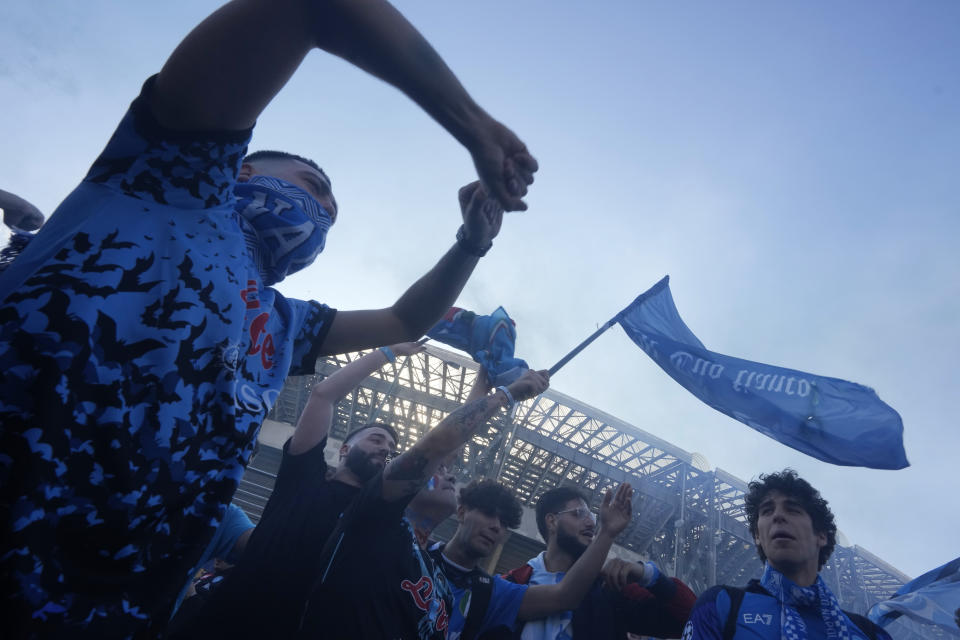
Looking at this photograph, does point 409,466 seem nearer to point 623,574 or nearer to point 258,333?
point 258,333

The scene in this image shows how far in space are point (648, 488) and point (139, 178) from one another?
1862 cm

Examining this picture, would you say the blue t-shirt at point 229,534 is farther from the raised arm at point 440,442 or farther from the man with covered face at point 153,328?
the man with covered face at point 153,328

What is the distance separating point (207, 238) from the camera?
0.90 metres

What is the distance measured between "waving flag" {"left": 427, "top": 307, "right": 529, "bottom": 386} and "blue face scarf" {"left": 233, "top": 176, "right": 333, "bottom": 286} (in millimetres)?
1821

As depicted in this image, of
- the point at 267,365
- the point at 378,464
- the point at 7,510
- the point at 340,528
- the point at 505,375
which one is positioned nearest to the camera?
the point at 7,510

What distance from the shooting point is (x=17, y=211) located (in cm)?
177

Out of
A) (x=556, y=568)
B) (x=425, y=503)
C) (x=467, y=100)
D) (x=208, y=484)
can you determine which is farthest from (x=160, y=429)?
(x=556, y=568)

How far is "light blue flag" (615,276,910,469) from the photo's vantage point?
3.96 m

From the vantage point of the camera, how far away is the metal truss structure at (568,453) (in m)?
15.6

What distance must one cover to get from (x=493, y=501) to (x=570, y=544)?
0.72 meters

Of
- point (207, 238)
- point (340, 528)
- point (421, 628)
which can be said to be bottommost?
point (421, 628)

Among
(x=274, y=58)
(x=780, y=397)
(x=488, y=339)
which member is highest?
(x=780, y=397)

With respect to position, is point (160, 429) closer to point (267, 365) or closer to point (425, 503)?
point (267, 365)

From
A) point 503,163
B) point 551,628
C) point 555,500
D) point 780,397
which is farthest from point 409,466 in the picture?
point 780,397
